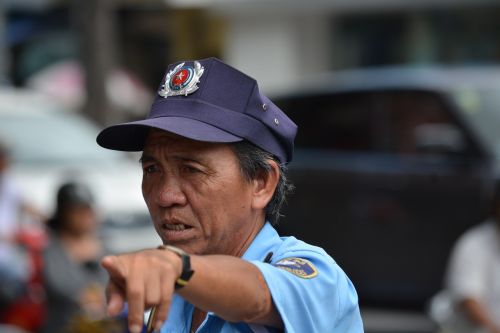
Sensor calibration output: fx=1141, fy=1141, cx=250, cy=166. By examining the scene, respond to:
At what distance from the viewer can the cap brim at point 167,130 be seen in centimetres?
213

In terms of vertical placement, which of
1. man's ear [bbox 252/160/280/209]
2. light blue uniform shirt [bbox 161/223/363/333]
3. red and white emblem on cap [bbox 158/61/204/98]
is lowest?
light blue uniform shirt [bbox 161/223/363/333]

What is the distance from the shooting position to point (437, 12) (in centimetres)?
1728

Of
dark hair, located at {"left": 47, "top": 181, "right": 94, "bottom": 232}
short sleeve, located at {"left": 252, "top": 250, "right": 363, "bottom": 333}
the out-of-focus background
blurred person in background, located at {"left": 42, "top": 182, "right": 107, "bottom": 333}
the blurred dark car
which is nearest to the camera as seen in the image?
short sleeve, located at {"left": 252, "top": 250, "right": 363, "bottom": 333}

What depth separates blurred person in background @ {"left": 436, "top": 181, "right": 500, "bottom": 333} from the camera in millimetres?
5836

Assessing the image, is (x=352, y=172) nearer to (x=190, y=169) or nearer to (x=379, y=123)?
(x=379, y=123)

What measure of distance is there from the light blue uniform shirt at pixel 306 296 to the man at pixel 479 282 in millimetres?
3719

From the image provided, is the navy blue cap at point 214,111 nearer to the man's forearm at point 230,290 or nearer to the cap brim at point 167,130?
the cap brim at point 167,130

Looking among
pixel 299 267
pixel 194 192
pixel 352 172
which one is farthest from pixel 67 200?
pixel 299 267

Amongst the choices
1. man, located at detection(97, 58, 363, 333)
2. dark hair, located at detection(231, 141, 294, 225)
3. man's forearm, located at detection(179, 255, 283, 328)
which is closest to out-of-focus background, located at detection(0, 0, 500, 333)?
dark hair, located at detection(231, 141, 294, 225)

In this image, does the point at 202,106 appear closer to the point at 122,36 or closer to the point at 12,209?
the point at 12,209

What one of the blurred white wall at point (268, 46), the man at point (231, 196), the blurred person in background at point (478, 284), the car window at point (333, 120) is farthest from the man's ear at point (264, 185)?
the blurred white wall at point (268, 46)

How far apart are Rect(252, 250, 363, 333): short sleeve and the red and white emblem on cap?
38 cm

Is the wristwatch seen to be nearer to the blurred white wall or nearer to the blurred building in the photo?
the blurred building

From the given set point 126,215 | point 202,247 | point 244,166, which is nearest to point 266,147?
point 244,166
